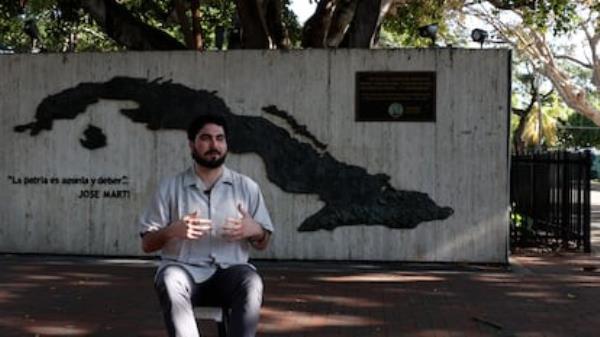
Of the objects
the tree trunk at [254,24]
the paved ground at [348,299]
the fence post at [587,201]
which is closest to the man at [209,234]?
the paved ground at [348,299]

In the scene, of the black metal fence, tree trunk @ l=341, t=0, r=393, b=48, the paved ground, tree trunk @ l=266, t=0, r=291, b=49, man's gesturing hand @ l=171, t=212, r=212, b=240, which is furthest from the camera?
tree trunk @ l=266, t=0, r=291, b=49

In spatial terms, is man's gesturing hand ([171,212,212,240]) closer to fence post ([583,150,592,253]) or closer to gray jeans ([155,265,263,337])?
gray jeans ([155,265,263,337])

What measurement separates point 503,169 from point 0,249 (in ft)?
22.1

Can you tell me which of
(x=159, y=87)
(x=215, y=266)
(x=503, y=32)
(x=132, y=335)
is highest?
(x=503, y=32)

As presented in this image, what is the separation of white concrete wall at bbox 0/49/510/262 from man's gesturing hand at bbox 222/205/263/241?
6.42 meters

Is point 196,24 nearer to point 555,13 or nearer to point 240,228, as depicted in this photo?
point 555,13

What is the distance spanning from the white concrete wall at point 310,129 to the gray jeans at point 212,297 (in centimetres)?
637

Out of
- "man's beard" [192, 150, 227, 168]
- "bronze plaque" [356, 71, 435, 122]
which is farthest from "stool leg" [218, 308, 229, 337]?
"bronze plaque" [356, 71, 435, 122]

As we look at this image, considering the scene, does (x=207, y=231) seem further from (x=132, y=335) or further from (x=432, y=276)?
(x=432, y=276)

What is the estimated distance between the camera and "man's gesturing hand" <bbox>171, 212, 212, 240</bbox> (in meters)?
4.60

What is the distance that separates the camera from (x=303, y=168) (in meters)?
11.2

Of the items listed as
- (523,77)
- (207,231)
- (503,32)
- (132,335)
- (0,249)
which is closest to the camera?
(207,231)

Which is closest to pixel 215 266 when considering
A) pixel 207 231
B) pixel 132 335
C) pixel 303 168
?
pixel 207 231

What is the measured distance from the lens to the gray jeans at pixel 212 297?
4.62 metres
